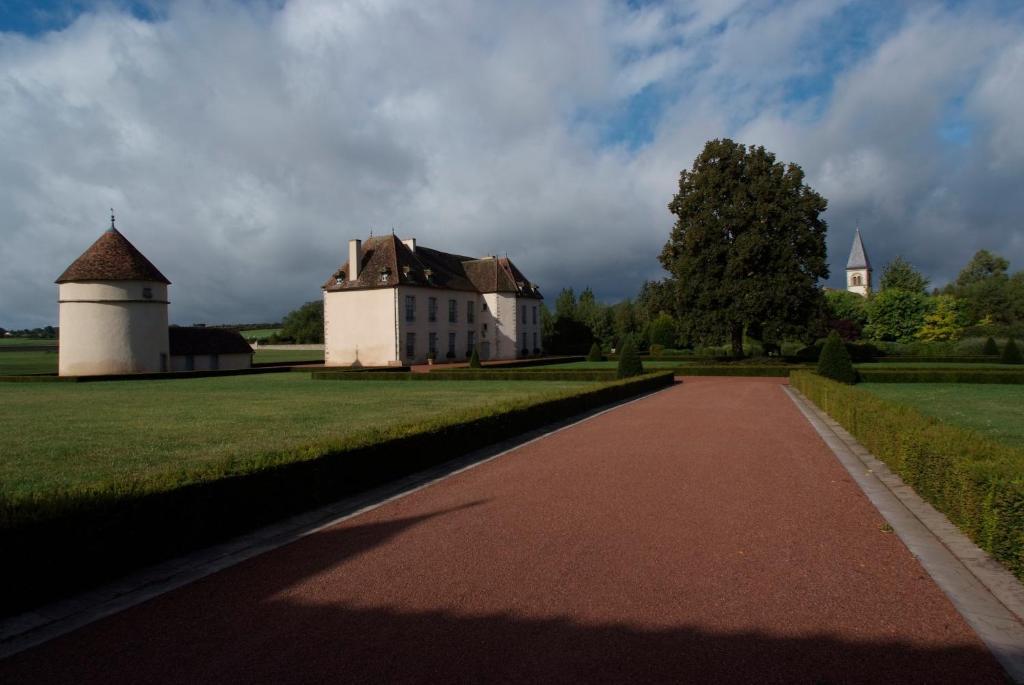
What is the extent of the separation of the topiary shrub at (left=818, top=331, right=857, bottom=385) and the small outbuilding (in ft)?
115

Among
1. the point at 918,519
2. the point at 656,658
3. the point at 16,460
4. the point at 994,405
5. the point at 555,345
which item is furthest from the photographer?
the point at 555,345

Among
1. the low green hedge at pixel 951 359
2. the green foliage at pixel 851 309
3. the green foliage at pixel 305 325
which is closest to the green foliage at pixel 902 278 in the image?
the green foliage at pixel 851 309

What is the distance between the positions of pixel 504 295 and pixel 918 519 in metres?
48.6

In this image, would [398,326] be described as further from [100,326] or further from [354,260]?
[100,326]

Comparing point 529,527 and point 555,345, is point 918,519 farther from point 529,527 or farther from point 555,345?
point 555,345

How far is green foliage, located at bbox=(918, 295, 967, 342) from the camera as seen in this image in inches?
2549

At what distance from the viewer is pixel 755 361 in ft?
124

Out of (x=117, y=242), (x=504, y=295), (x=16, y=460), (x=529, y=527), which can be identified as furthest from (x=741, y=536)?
(x=504, y=295)

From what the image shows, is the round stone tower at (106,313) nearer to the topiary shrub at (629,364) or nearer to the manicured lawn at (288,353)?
the topiary shrub at (629,364)

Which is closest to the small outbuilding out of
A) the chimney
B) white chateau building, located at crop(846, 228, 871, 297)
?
the chimney

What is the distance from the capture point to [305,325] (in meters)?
95.9

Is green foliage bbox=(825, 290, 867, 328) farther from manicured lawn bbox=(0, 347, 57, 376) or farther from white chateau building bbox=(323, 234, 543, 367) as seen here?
manicured lawn bbox=(0, 347, 57, 376)

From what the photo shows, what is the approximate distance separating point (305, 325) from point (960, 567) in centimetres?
9656

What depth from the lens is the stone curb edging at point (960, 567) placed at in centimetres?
413
